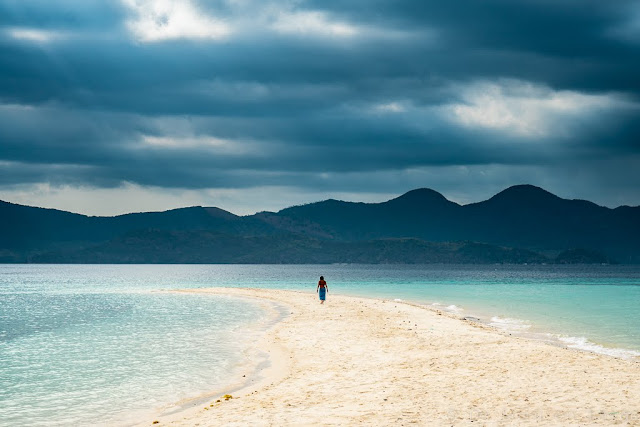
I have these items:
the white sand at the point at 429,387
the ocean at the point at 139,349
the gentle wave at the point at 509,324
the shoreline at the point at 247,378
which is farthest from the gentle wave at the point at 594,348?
the shoreline at the point at 247,378

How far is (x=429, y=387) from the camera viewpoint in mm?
18656

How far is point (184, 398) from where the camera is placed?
19906mm

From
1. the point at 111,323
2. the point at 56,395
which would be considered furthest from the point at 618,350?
the point at 111,323

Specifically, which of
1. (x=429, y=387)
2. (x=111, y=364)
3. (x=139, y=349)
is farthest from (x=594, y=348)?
(x=111, y=364)

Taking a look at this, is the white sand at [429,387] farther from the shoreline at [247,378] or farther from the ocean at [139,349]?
the ocean at [139,349]

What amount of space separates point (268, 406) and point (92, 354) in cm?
1688

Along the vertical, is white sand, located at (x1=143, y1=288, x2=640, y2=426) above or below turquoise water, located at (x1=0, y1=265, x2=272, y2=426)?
above

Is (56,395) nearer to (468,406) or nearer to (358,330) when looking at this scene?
(468,406)

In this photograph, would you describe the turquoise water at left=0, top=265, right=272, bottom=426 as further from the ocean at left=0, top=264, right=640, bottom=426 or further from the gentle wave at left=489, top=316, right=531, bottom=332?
the gentle wave at left=489, top=316, right=531, bottom=332

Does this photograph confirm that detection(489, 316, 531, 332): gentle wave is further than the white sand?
Yes

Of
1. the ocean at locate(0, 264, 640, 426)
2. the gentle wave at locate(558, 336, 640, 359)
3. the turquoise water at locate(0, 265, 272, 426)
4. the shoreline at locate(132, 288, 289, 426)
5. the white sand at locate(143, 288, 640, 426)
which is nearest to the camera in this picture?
the white sand at locate(143, 288, 640, 426)

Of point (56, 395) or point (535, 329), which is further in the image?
point (535, 329)

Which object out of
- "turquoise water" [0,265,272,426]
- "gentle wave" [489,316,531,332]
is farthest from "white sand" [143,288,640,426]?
"gentle wave" [489,316,531,332]

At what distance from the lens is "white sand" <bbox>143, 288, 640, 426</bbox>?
49.6ft
